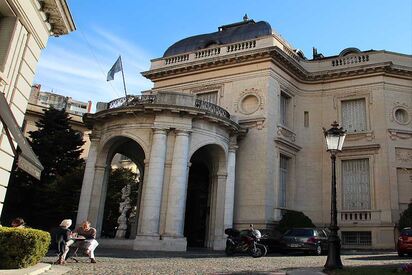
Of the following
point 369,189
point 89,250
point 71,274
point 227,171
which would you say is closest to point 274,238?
point 227,171

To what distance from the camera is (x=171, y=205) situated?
64.0 ft

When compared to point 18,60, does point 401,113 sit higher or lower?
higher

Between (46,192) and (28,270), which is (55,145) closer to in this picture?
(46,192)

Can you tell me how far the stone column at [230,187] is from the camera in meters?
21.8

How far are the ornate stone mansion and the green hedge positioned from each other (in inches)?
414

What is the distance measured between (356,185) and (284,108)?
6.43 m

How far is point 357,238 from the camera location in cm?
2392

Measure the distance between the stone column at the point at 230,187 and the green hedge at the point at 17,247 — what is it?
13878 millimetres

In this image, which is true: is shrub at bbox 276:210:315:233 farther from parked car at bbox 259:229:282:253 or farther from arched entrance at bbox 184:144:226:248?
arched entrance at bbox 184:144:226:248

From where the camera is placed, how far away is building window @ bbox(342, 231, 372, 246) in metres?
23.6

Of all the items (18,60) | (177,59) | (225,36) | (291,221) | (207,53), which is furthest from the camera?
(177,59)

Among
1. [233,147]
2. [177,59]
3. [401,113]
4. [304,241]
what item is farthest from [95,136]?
[401,113]

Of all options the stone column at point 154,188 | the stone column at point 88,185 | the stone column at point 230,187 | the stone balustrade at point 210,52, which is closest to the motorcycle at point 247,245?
the stone column at point 154,188

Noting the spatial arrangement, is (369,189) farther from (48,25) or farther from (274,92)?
(48,25)
